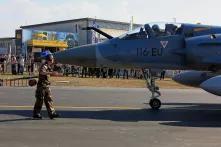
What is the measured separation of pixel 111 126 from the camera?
10.9 meters

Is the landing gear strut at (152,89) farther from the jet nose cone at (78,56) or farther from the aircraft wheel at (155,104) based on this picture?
the jet nose cone at (78,56)

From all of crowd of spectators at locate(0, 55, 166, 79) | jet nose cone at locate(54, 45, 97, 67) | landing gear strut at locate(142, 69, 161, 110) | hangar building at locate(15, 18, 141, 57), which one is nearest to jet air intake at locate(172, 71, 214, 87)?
landing gear strut at locate(142, 69, 161, 110)

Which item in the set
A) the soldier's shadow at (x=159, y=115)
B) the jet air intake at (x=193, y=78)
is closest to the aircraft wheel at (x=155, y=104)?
the soldier's shadow at (x=159, y=115)

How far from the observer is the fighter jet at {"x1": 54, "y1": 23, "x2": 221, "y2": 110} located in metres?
14.1

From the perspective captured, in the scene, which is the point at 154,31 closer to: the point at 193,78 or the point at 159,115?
the point at 159,115

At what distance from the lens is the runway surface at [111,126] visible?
8.88m

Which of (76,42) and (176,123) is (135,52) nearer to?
(176,123)

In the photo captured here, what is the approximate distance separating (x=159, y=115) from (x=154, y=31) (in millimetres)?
2652

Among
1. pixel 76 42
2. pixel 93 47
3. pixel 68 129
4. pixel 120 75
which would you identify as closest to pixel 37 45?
pixel 76 42

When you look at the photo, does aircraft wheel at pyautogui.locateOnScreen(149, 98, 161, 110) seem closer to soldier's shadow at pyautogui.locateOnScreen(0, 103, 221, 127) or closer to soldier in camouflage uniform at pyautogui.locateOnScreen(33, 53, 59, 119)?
soldier's shadow at pyautogui.locateOnScreen(0, 103, 221, 127)

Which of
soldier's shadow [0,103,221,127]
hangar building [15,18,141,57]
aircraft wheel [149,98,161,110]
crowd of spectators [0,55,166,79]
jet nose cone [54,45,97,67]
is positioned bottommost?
soldier's shadow [0,103,221,127]

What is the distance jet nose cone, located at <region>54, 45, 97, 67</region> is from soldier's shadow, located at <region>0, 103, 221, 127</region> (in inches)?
56.4

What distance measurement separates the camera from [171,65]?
1437cm

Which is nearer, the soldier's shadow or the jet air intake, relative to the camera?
the soldier's shadow
